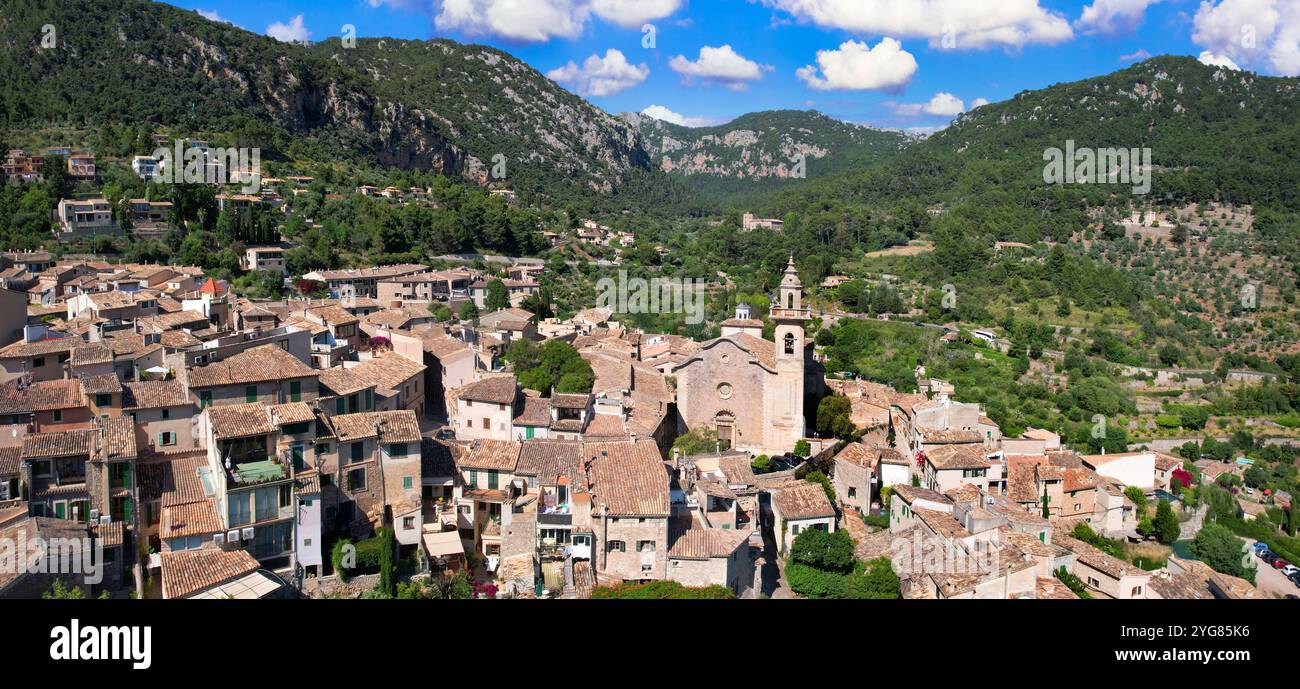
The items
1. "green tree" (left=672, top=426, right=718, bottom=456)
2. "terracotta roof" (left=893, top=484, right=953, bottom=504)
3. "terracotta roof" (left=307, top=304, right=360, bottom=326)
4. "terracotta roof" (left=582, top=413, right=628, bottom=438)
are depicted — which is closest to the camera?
"terracotta roof" (left=893, top=484, right=953, bottom=504)

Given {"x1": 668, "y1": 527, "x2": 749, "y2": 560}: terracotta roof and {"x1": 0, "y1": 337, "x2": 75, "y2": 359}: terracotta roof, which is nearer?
{"x1": 668, "y1": 527, "x2": 749, "y2": 560}: terracotta roof

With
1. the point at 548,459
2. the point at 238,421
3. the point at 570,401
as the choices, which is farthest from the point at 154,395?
the point at 570,401

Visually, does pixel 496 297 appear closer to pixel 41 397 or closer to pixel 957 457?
pixel 957 457

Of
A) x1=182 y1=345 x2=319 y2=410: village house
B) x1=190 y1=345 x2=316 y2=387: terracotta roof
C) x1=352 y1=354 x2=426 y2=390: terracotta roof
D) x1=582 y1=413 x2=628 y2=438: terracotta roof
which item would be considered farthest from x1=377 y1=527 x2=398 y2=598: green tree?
x1=352 y1=354 x2=426 y2=390: terracotta roof

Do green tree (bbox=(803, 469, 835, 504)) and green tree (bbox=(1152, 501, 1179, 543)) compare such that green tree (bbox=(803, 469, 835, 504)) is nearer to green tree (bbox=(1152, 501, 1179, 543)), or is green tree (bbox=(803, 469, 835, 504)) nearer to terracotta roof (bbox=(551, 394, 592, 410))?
terracotta roof (bbox=(551, 394, 592, 410))

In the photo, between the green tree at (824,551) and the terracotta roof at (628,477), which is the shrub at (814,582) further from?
the terracotta roof at (628,477)
